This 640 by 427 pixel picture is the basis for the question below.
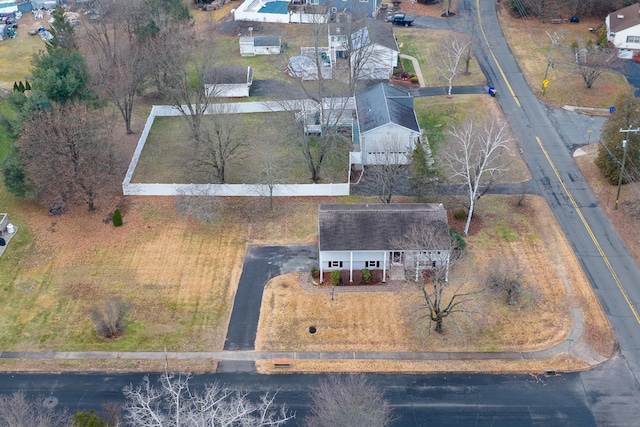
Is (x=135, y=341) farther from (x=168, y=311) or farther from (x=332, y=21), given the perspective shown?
(x=332, y=21)

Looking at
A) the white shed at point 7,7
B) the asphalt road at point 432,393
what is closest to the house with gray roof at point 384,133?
the asphalt road at point 432,393

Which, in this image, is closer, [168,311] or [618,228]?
[168,311]

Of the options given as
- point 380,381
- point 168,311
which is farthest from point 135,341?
point 380,381

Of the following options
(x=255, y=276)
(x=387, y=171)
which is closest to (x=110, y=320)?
(x=255, y=276)

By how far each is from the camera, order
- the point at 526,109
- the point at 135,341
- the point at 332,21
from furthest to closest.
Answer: the point at 332,21
the point at 526,109
the point at 135,341

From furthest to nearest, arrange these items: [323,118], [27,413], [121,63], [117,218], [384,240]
Result: [121,63] < [323,118] < [117,218] < [384,240] < [27,413]

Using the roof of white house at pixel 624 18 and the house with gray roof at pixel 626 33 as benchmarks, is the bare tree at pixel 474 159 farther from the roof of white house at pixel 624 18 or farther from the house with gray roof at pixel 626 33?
the roof of white house at pixel 624 18

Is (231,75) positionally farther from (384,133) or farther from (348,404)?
(348,404)

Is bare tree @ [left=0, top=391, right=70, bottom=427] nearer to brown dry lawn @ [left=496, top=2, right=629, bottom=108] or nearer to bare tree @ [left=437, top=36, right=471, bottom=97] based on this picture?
bare tree @ [left=437, top=36, right=471, bottom=97]
